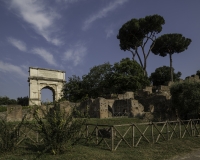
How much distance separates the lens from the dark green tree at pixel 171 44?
133ft

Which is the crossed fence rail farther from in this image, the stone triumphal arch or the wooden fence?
the stone triumphal arch

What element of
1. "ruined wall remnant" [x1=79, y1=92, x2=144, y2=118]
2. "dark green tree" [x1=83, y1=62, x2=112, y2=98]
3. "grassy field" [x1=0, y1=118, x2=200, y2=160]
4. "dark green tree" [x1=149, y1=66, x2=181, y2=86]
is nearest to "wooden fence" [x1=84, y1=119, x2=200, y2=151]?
"grassy field" [x1=0, y1=118, x2=200, y2=160]

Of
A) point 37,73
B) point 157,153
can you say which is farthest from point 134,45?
point 157,153

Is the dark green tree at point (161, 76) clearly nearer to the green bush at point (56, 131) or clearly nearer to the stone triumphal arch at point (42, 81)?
the stone triumphal arch at point (42, 81)

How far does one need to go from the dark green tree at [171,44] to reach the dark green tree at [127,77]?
8.64m

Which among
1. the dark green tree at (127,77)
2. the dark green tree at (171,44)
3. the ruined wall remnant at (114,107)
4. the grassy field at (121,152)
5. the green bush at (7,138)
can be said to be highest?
the dark green tree at (171,44)

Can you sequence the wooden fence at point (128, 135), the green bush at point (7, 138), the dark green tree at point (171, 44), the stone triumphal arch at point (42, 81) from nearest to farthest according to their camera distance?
the green bush at point (7, 138), the wooden fence at point (128, 135), the stone triumphal arch at point (42, 81), the dark green tree at point (171, 44)

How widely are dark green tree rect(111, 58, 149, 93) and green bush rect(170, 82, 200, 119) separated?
10.7 meters

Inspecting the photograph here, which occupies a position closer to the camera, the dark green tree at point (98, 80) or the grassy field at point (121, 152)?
the grassy field at point (121, 152)

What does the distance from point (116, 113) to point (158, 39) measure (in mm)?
21780

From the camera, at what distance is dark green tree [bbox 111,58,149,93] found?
3231cm

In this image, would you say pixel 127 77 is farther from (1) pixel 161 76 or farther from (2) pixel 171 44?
(1) pixel 161 76

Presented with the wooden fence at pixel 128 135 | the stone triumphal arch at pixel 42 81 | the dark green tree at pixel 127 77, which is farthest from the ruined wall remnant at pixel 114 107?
the stone triumphal arch at pixel 42 81

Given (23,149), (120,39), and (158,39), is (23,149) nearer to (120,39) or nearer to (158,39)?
(120,39)
